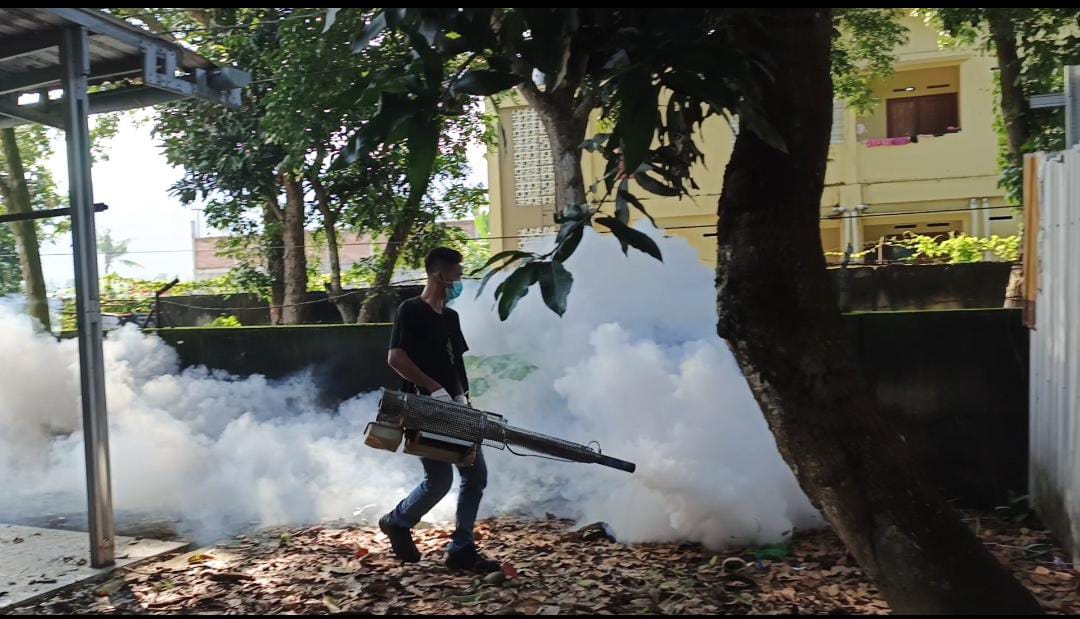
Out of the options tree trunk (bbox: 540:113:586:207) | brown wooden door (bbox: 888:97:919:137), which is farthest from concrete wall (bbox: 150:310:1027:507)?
brown wooden door (bbox: 888:97:919:137)

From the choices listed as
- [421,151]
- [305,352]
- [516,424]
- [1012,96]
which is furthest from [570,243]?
[1012,96]

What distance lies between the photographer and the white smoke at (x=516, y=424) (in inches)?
219

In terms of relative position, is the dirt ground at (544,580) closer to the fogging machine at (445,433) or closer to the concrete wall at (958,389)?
the concrete wall at (958,389)

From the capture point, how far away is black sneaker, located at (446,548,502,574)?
516 centimetres

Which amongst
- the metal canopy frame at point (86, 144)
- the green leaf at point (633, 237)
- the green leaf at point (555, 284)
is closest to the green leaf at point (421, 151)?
the green leaf at point (555, 284)

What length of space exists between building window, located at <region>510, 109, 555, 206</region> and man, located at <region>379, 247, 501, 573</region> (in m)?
12.5

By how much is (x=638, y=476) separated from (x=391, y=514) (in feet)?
4.55

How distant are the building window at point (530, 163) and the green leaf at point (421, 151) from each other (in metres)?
14.9

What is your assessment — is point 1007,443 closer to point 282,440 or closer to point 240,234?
point 282,440

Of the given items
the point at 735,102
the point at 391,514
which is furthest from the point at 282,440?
the point at 735,102

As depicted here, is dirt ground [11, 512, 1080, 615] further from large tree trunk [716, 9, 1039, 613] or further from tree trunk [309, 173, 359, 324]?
tree trunk [309, 173, 359, 324]

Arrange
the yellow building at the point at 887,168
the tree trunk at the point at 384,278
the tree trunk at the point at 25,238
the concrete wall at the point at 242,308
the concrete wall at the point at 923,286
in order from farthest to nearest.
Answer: the yellow building at the point at 887,168, the concrete wall at the point at 242,308, the tree trunk at the point at 384,278, the concrete wall at the point at 923,286, the tree trunk at the point at 25,238

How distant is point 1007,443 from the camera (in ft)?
20.2
